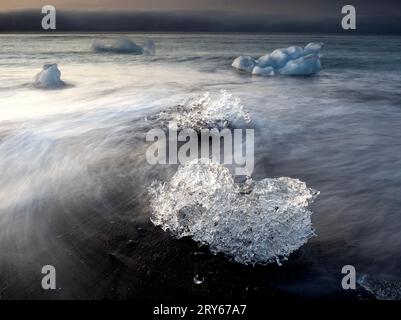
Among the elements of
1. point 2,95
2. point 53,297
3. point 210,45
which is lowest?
point 53,297

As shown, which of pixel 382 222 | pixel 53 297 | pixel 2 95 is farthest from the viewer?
pixel 2 95

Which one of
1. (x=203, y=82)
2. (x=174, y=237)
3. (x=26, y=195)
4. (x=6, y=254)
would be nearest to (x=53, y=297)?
(x=6, y=254)

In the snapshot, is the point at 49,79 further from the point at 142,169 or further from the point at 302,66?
the point at 302,66

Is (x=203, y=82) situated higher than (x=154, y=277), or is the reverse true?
(x=203, y=82)

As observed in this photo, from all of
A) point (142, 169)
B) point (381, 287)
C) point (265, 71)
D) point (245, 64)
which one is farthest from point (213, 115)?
point (245, 64)

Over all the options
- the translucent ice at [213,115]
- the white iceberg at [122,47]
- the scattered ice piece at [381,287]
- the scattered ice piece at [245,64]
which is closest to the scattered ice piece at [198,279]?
the scattered ice piece at [381,287]

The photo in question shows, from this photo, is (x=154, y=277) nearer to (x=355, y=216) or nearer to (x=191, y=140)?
(x=355, y=216)
